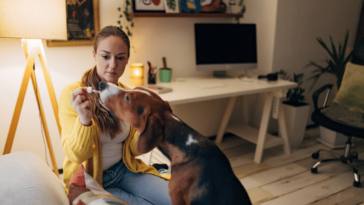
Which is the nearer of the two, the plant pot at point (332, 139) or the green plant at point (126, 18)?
the green plant at point (126, 18)

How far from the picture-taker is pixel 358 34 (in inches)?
137

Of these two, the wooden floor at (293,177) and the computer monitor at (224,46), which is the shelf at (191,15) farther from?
the wooden floor at (293,177)

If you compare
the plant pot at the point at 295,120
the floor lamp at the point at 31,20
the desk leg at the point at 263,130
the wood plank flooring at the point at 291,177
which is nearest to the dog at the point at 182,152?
the floor lamp at the point at 31,20

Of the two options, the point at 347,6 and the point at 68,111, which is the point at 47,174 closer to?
the point at 68,111

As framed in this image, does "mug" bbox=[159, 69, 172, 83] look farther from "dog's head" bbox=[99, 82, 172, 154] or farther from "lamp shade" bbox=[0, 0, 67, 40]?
"dog's head" bbox=[99, 82, 172, 154]

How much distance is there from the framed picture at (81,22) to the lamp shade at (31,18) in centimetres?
57

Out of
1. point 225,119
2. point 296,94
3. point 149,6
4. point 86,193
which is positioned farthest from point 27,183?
point 296,94

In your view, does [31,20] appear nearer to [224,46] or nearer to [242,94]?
[242,94]

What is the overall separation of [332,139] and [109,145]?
2.55 meters

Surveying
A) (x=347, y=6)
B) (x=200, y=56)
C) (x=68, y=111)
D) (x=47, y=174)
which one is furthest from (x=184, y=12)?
(x=347, y=6)

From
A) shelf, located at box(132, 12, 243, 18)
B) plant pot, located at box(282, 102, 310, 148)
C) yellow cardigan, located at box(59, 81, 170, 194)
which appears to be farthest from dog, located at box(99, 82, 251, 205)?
plant pot, located at box(282, 102, 310, 148)

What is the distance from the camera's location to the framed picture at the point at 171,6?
2346 mm

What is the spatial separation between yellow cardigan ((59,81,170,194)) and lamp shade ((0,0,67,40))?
0.46 m

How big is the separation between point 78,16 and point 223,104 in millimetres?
1760
